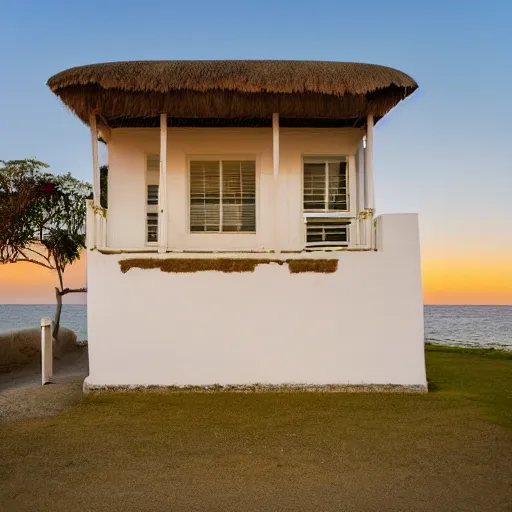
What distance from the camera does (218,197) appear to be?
409 inches

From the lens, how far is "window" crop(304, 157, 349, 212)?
1045 centimetres

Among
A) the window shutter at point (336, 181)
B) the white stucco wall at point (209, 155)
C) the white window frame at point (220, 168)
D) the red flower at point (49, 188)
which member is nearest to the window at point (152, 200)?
the white stucco wall at point (209, 155)

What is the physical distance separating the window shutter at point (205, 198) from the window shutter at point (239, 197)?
13 cm

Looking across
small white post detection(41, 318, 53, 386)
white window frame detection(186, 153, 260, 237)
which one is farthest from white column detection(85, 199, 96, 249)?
white window frame detection(186, 153, 260, 237)

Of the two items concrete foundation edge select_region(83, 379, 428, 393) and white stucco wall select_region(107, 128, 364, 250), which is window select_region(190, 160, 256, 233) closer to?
white stucco wall select_region(107, 128, 364, 250)

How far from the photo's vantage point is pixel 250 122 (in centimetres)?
1000

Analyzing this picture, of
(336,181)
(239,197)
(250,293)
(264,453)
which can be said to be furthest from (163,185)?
(264,453)

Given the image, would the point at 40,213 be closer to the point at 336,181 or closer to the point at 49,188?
the point at 49,188

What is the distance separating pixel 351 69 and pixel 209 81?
213cm

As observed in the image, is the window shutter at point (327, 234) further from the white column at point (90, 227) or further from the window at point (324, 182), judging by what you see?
the white column at point (90, 227)

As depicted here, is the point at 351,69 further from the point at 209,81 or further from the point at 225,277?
the point at 225,277

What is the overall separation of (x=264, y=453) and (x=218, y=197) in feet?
18.1

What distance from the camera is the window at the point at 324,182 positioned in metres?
10.4

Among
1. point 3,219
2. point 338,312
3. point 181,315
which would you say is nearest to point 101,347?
point 181,315
